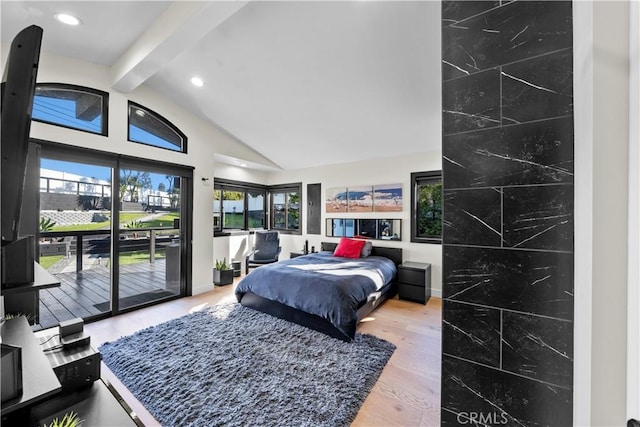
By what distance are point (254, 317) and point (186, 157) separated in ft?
8.61

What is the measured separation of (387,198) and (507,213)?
11.9ft

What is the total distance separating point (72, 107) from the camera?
2.91m

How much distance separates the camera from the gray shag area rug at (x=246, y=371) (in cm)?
170

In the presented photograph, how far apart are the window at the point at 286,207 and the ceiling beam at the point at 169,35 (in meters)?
3.50

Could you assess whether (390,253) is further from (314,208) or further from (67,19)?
(67,19)

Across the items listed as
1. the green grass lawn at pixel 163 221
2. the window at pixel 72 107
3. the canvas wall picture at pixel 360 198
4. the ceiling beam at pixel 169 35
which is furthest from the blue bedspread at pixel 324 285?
the window at pixel 72 107

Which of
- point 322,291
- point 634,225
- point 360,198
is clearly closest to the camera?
point 634,225

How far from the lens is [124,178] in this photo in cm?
337

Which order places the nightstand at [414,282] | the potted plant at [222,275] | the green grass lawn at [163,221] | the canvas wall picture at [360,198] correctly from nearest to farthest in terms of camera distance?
the green grass lawn at [163,221]
the nightstand at [414,282]
the potted plant at [222,275]
the canvas wall picture at [360,198]

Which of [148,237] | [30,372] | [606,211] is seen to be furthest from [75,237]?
[606,211]

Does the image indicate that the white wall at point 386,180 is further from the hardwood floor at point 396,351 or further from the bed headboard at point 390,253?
the hardwood floor at point 396,351

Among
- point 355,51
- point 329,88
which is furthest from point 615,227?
point 329,88

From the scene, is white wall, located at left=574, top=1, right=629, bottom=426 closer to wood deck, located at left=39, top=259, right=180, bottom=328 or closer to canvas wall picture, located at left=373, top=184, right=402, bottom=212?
canvas wall picture, located at left=373, top=184, right=402, bottom=212

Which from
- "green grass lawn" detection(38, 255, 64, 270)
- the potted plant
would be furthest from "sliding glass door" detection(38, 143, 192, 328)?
the potted plant
